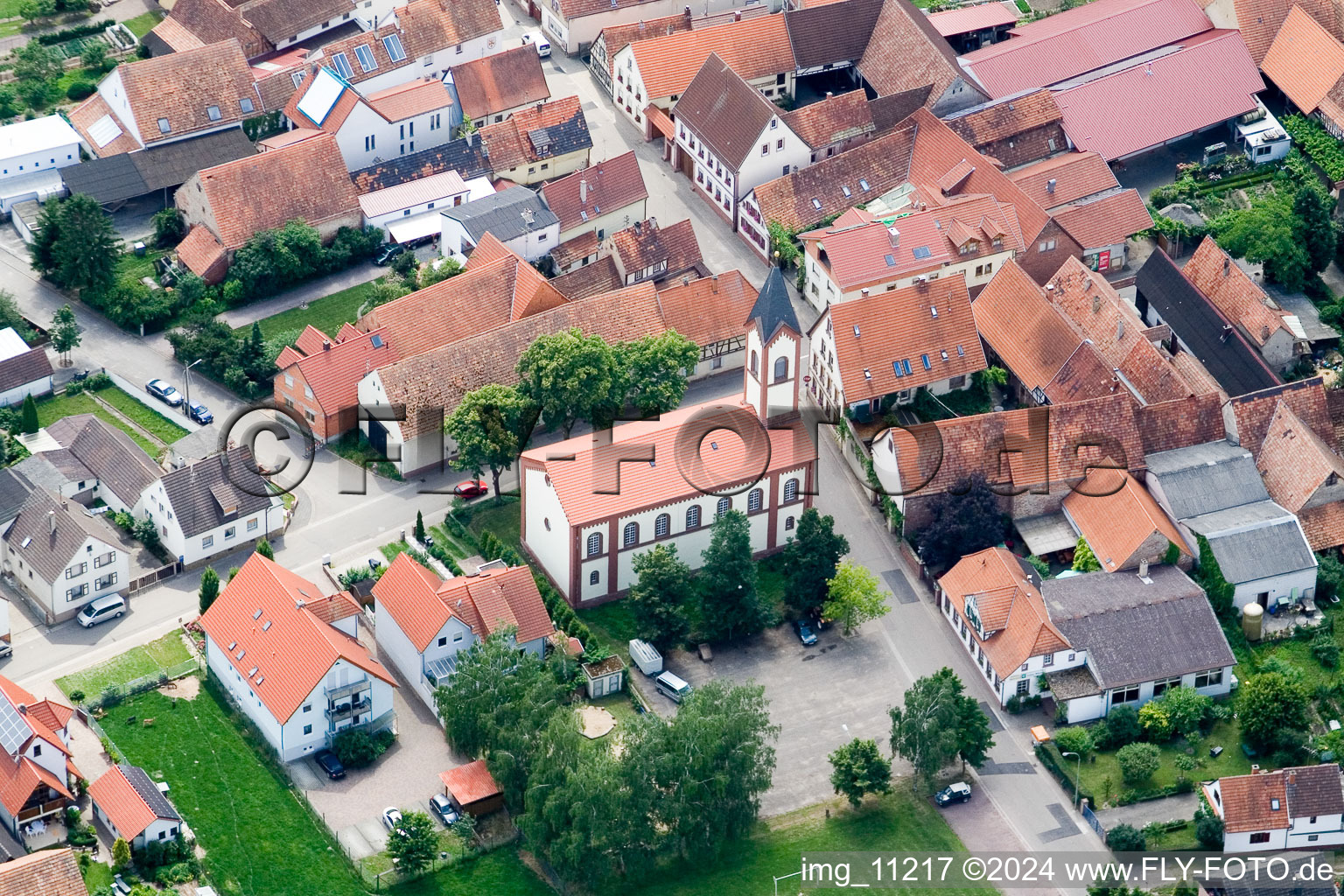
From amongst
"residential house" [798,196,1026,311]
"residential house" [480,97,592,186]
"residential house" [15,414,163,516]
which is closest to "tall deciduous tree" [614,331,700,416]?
"residential house" [798,196,1026,311]

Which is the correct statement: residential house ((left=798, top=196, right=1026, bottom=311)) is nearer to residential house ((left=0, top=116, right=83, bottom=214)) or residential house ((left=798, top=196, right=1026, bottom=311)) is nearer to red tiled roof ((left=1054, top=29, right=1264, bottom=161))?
red tiled roof ((left=1054, top=29, right=1264, bottom=161))

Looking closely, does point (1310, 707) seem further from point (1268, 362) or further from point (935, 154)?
point (935, 154)

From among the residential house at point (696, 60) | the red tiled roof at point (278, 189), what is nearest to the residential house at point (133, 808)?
the red tiled roof at point (278, 189)

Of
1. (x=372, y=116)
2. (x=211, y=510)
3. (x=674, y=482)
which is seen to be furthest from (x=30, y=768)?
(x=372, y=116)

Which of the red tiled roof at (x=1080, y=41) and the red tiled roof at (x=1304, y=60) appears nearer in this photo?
the red tiled roof at (x=1304, y=60)

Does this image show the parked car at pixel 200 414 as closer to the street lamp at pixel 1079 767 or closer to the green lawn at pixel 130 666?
the green lawn at pixel 130 666

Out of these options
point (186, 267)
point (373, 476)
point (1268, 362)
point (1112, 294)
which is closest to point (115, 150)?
point (186, 267)
